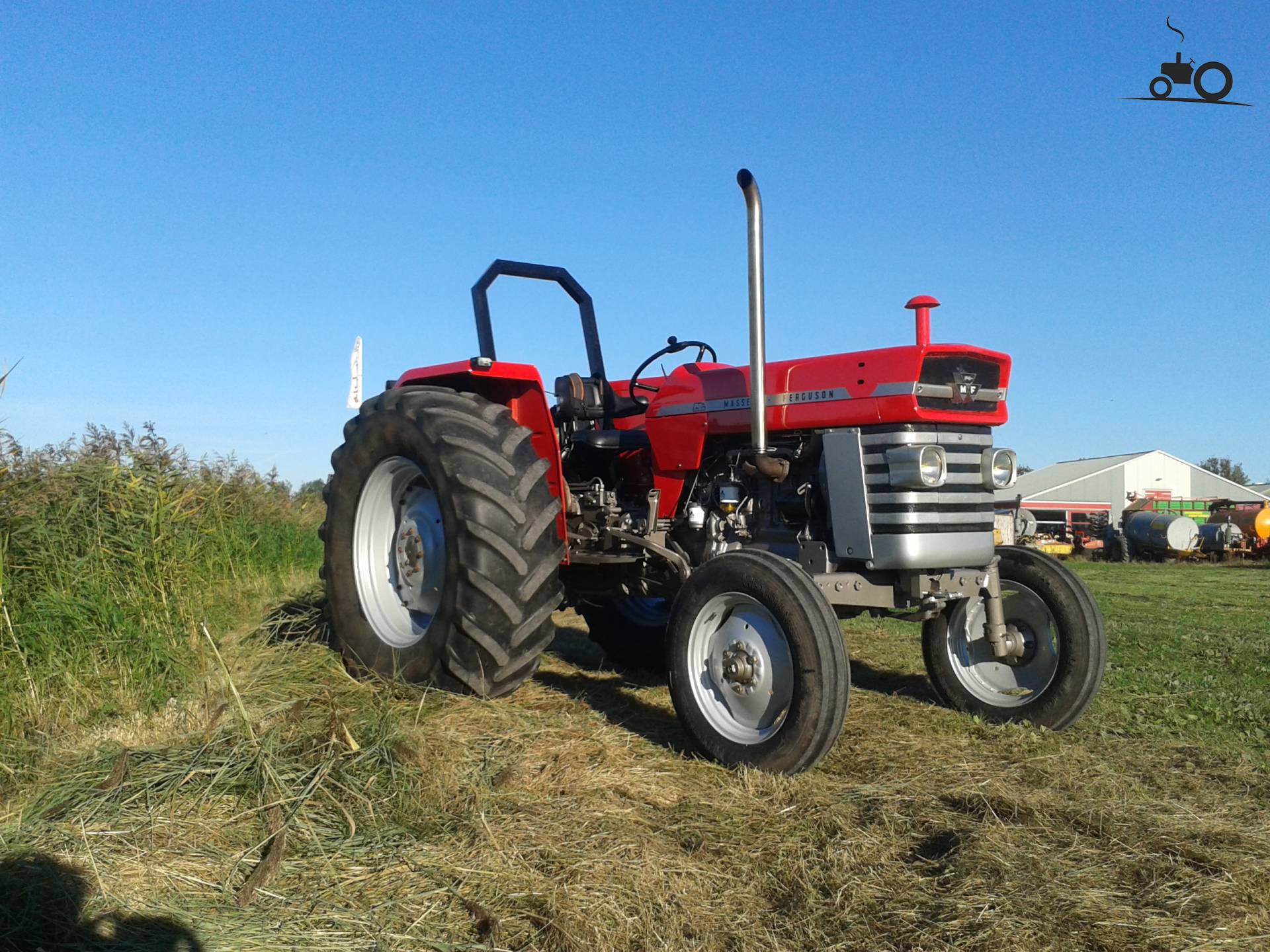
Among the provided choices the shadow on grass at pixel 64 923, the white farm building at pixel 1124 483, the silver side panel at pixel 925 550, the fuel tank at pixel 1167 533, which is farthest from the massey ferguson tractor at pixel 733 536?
the white farm building at pixel 1124 483

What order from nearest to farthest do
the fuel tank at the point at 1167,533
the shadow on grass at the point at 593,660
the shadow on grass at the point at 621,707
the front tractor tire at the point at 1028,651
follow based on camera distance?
1. the shadow on grass at the point at 621,707
2. the front tractor tire at the point at 1028,651
3. the shadow on grass at the point at 593,660
4. the fuel tank at the point at 1167,533

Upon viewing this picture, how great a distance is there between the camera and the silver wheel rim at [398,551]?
4.85 m

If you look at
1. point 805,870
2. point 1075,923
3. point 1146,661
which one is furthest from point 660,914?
point 1146,661

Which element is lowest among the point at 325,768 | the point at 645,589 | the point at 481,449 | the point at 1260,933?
the point at 1260,933

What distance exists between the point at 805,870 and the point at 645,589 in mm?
2369

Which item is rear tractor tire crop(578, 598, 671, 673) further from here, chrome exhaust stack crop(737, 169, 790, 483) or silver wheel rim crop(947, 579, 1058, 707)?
chrome exhaust stack crop(737, 169, 790, 483)

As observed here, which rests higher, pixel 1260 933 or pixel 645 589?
pixel 645 589

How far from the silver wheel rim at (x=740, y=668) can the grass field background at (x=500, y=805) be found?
291mm

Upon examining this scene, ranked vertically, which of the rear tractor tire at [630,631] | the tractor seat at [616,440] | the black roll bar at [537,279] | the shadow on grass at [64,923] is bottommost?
the shadow on grass at [64,923]

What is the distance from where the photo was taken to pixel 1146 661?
642 cm

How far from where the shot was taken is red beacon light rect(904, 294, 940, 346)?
4.19 m

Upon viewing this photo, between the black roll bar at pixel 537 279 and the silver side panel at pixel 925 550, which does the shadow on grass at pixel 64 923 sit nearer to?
the silver side panel at pixel 925 550

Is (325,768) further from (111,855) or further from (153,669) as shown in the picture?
(153,669)

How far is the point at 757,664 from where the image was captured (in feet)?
12.6
